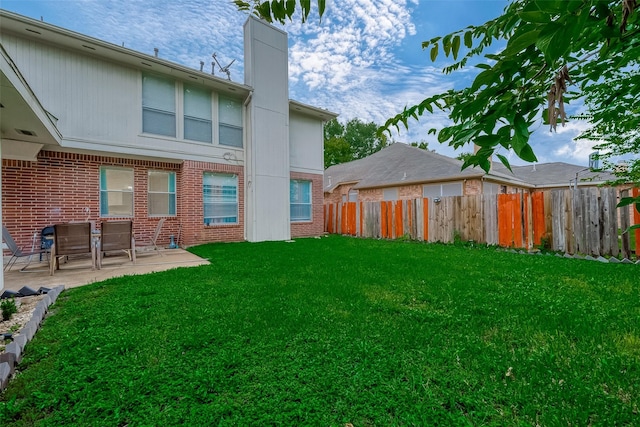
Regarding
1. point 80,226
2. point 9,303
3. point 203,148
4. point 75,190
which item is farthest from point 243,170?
point 9,303

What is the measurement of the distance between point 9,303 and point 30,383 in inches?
69.1

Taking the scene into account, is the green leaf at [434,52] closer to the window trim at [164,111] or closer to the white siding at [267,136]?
the white siding at [267,136]

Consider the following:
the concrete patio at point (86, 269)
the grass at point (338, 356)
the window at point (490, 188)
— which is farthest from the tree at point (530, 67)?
the window at point (490, 188)

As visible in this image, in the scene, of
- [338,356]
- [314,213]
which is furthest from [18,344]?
[314,213]

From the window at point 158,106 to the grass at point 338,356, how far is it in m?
6.00

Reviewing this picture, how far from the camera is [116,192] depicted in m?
8.38

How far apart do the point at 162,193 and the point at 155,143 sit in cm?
159

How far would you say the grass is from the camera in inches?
68.4

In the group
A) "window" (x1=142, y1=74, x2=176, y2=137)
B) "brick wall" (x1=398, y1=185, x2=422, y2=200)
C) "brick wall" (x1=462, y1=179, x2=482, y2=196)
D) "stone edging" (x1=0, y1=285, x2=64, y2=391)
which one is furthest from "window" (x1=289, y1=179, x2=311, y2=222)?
"stone edging" (x1=0, y1=285, x2=64, y2=391)

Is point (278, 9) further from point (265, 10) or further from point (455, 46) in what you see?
point (455, 46)

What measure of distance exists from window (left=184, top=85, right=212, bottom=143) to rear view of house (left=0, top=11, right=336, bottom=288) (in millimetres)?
33

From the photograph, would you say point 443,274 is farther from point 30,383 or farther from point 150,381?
point 30,383

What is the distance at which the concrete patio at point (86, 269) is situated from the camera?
476cm

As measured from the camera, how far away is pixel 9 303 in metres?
3.11
